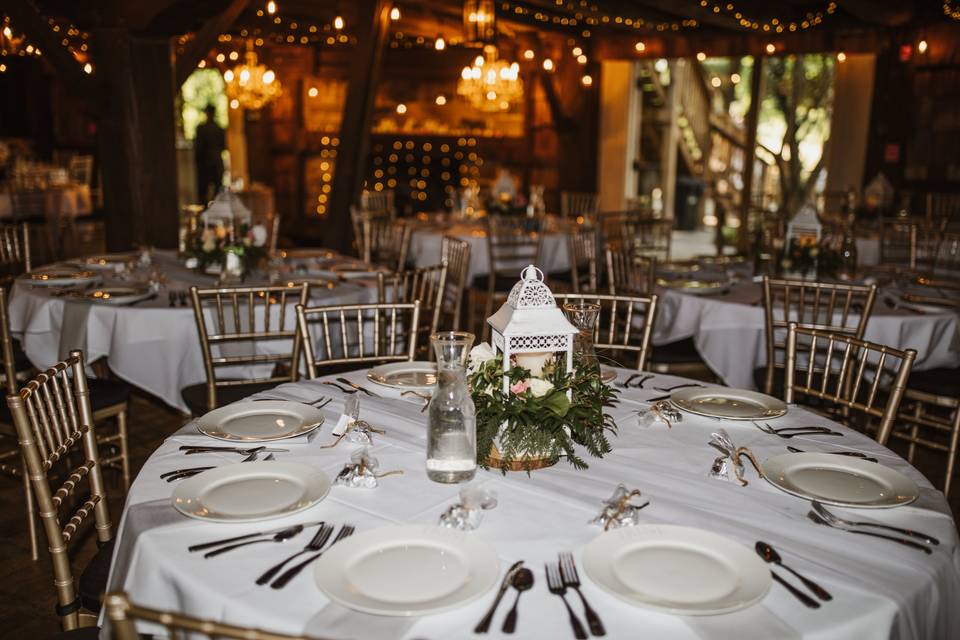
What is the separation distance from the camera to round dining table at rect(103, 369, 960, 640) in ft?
4.08

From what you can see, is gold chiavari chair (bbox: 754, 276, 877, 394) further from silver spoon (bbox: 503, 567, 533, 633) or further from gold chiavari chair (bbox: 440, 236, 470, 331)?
silver spoon (bbox: 503, 567, 533, 633)

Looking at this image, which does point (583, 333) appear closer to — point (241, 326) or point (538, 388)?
point (538, 388)

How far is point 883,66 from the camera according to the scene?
8727 millimetres

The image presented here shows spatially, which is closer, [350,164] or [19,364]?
[19,364]

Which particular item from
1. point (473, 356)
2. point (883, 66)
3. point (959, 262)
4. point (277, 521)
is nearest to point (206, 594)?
point (277, 521)

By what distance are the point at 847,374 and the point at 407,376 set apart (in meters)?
1.55

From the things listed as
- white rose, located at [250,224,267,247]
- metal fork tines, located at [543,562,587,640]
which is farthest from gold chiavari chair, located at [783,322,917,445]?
white rose, located at [250,224,267,247]

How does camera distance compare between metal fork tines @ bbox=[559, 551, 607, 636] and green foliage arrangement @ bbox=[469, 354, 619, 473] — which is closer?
metal fork tines @ bbox=[559, 551, 607, 636]

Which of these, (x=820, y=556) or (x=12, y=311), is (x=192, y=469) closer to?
(x=820, y=556)

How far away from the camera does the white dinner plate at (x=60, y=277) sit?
12.4 ft

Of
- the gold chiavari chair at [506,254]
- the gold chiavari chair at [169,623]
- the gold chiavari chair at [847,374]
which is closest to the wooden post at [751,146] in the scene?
the gold chiavari chair at [506,254]

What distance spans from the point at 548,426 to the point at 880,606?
2.26 feet

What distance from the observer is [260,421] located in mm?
2074

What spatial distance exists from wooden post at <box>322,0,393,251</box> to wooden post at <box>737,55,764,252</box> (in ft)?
14.6
